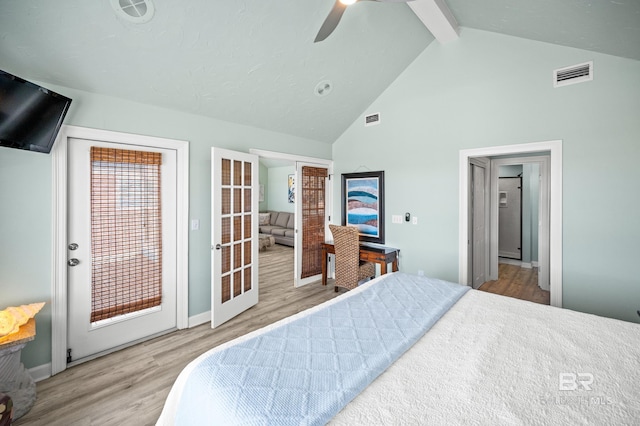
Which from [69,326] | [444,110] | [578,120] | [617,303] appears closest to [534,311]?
[617,303]

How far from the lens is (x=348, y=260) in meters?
3.83

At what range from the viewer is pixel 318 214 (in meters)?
4.71

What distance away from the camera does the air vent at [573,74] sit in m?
2.62

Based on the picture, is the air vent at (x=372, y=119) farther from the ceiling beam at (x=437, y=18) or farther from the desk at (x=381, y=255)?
the desk at (x=381, y=255)

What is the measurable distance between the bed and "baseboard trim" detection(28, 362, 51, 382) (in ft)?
5.60

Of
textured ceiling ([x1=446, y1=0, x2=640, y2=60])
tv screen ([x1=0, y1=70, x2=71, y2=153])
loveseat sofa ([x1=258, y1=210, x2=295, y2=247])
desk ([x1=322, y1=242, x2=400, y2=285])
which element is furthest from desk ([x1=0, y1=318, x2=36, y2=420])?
loveseat sofa ([x1=258, y1=210, x2=295, y2=247])

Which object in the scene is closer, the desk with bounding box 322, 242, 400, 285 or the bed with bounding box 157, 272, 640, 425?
the bed with bounding box 157, 272, 640, 425

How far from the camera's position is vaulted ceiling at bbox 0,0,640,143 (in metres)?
1.89

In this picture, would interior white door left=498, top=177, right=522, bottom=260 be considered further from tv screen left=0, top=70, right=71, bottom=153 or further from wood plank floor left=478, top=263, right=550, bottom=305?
tv screen left=0, top=70, right=71, bottom=153

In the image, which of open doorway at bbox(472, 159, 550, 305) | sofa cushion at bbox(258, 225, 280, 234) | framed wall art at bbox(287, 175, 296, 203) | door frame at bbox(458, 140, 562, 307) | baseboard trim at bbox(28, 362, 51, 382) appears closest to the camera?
baseboard trim at bbox(28, 362, 51, 382)

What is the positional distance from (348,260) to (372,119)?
2102 mm

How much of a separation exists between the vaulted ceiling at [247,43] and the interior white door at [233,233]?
22.9 inches

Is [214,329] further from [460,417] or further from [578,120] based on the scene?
[578,120]

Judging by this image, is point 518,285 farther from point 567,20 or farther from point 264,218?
point 264,218
